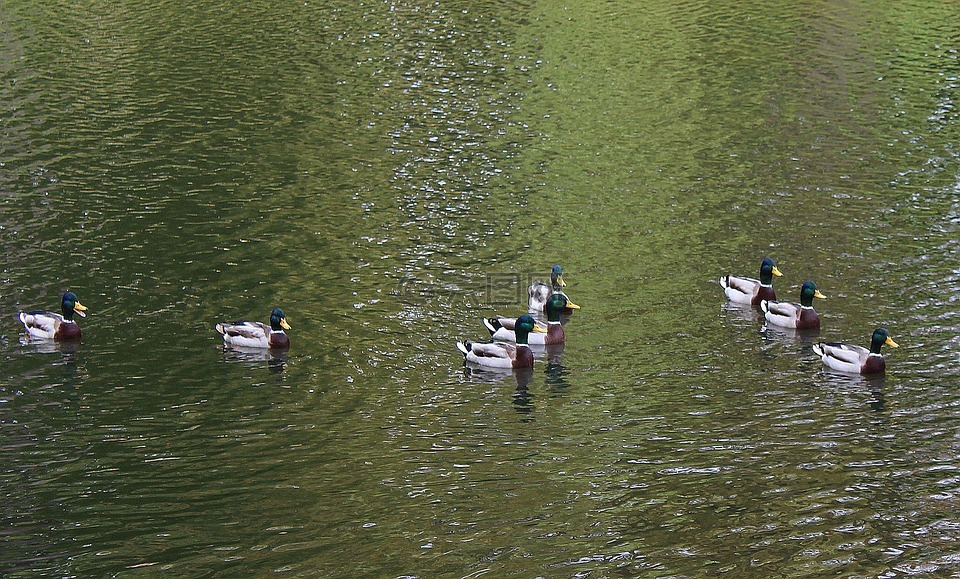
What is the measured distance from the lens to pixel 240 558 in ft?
54.1

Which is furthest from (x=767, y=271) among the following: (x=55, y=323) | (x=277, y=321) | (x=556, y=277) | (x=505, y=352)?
(x=55, y=323)

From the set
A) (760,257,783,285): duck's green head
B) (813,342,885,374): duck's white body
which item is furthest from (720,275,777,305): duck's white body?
(813,342,885,374): duck's white body

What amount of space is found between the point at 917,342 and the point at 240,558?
14516 millimetres

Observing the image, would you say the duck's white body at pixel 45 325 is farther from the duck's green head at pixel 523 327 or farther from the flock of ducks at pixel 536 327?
the duck's green head at pixel 523 327

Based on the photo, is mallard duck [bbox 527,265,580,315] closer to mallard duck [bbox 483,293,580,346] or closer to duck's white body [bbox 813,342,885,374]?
mallard duck [bbox 483,293,580,346]

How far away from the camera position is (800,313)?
82.5 ft

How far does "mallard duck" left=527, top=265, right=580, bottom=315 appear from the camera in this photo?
26359 millimetres

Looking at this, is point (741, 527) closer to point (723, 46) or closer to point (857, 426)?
point (857, 426)

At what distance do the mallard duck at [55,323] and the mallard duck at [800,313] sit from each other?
1476cm

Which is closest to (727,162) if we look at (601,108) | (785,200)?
(785,200)

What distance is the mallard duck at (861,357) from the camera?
2244 cm

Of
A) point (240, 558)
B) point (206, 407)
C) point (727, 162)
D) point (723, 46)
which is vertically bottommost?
point (240, 558)

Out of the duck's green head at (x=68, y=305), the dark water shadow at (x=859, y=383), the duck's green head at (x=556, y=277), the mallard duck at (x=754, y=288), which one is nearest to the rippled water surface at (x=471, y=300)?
the dark water shadow at (x=859, y=383)

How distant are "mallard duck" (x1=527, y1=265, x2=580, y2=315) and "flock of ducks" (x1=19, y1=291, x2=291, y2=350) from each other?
220 inches
